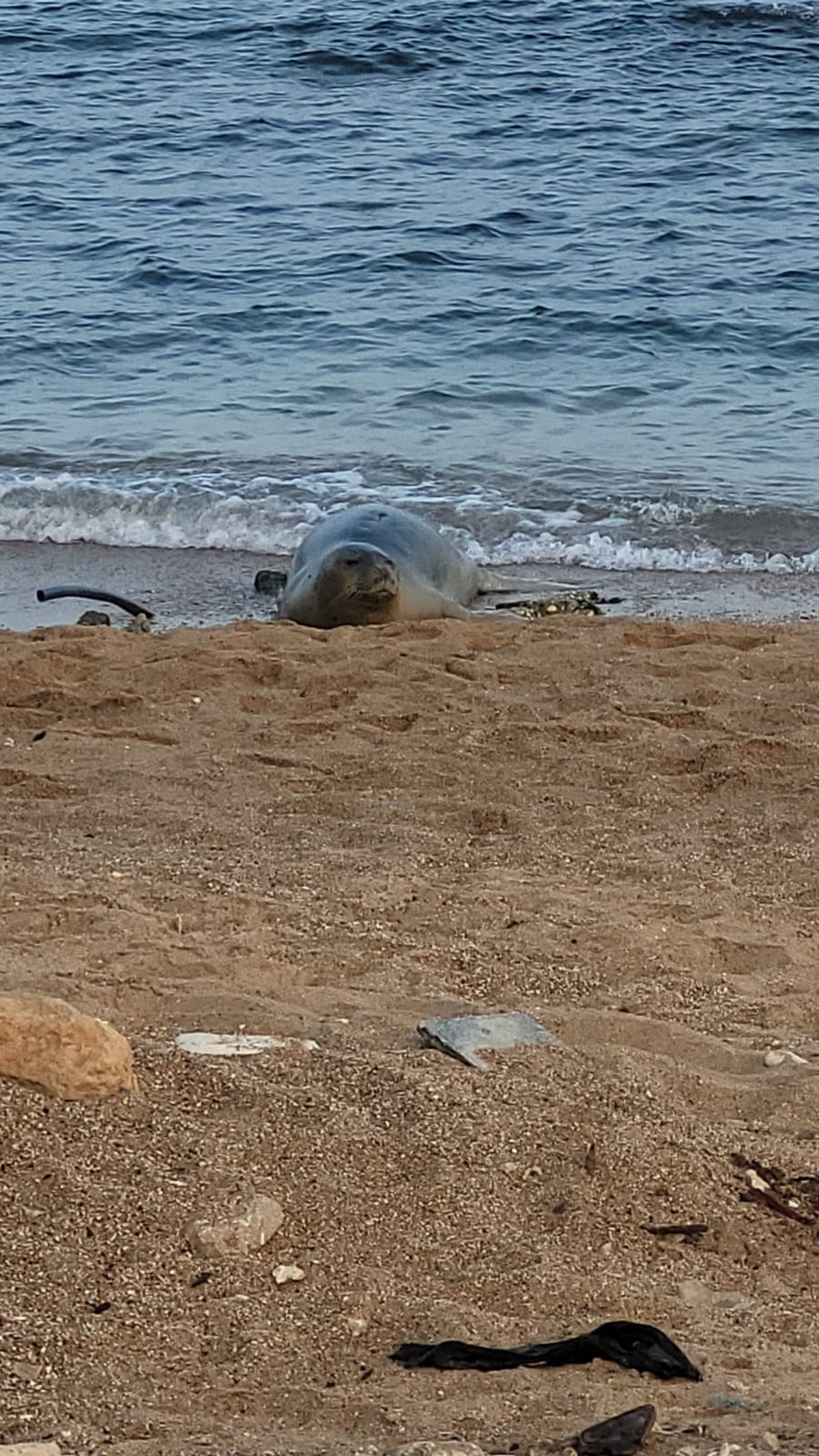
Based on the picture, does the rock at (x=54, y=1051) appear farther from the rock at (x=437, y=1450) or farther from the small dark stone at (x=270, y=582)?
the small dark stone at (x=270, y=582)

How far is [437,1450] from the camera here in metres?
2.09

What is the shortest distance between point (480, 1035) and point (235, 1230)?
81cm

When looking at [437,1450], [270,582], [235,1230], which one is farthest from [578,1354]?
[270,582]

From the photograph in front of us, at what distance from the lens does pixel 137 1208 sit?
8.90 ft

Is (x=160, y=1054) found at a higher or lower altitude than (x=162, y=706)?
higher

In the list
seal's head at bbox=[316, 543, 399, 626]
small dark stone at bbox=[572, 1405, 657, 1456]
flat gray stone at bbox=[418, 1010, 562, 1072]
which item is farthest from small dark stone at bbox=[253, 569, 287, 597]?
small dark stone at bbox=[572, 1405, 657, 1456]

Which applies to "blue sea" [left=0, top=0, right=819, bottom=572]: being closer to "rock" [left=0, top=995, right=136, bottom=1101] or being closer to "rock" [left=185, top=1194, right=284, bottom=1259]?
"rock" [left=0, top=995, right=136, bottom=1101]

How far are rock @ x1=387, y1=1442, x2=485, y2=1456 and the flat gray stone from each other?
45.1 inches

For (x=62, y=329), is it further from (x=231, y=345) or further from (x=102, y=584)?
(x=102, y=584)

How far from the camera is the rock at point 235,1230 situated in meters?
2.64

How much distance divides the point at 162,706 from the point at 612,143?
41.8 feet

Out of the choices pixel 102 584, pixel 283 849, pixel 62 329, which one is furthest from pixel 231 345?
pixel 283 849

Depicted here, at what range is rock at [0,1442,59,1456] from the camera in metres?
2.06

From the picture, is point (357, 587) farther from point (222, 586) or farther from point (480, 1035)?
point (480, 1035)
